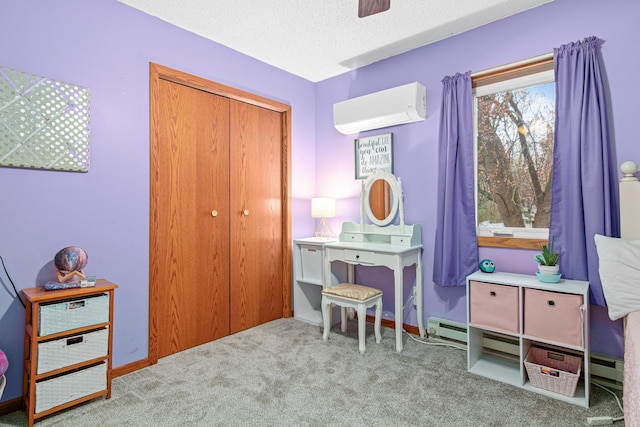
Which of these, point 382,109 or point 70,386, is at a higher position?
point 382,109

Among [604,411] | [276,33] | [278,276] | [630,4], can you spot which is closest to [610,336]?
[604,411]

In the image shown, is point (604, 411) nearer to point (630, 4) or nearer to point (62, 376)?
point (630, 4)

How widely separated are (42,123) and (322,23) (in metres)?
1.90

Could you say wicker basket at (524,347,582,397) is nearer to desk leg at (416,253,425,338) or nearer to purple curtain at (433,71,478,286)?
purple curtain at (433,71,478,286)

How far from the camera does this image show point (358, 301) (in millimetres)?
2592

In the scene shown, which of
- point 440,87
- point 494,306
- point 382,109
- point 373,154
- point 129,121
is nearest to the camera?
point 494,306

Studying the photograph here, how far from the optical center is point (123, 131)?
7.53 ft

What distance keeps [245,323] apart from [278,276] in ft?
1.79

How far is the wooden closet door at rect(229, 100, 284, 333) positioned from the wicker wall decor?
1.15m

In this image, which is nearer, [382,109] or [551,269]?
[551,269]

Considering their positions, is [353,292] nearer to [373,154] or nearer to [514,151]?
[373,154]

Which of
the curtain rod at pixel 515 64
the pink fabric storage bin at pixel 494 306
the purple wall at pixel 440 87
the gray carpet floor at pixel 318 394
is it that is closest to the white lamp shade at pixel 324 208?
the purple wall at pixel 440 87

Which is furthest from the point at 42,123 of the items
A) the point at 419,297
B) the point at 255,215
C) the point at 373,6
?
the point at 419,297

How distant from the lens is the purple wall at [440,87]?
6.75ft
